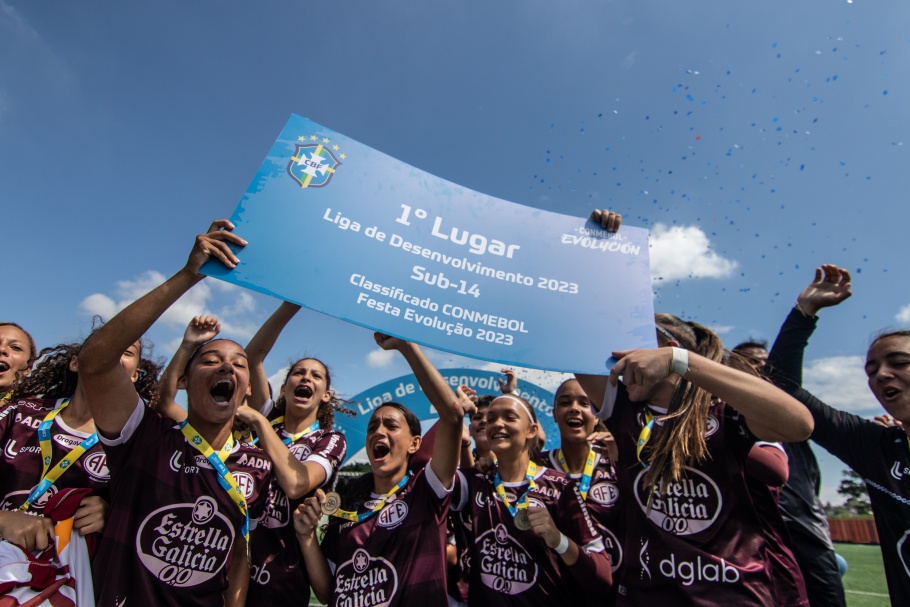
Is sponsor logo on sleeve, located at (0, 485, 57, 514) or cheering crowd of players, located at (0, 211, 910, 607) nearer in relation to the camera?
cheering crowd of players, located at (0, 211, 910, 607)

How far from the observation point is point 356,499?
3.37m

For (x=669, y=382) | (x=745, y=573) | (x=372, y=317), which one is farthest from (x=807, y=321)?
(x=372, y=317)

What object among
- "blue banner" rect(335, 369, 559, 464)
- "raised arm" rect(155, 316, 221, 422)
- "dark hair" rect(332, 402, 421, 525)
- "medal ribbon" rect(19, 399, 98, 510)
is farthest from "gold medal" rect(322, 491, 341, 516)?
"blue banner" rect(335, 369, 559, 464)

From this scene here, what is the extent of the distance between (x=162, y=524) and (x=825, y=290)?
11.8 feet

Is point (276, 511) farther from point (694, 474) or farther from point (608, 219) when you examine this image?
point (608, 219)

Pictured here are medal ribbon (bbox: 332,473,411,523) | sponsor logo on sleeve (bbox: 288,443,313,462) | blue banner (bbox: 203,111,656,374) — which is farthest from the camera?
sponsor logo on sleeve (bbox: 288,443,313,462)

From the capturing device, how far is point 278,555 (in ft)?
10.3

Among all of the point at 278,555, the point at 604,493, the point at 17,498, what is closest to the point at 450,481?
the point at 604,493

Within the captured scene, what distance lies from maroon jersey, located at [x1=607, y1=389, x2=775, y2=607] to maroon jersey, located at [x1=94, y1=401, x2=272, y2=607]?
1.94 metres

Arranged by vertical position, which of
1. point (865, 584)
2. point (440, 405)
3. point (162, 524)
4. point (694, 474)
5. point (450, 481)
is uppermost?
point (865, 584)

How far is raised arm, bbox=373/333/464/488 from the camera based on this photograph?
2.86 metres

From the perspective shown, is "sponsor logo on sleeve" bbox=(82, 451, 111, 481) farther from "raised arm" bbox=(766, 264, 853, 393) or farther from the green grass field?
the green grass field

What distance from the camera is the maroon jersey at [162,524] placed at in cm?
227

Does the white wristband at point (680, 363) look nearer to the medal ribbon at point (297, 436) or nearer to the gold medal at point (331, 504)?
the gold medal at point (331, 504)
